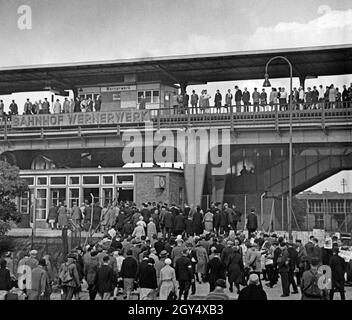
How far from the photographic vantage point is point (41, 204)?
11.7 meters

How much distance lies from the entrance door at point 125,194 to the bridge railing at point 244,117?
5.30 ft

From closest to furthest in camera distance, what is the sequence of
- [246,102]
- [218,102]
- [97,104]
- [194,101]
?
[246,102], [218,102], [194,101], [97,104]

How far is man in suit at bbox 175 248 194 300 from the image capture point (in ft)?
24.3

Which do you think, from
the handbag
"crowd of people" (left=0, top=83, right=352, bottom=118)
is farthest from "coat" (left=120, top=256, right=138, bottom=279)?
"crowd of people" (left=0, top=83, right=352, bottom=118)

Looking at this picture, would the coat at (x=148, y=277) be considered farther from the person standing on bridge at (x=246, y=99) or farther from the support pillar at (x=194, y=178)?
the person standing on bridge at (x=246, y=99)

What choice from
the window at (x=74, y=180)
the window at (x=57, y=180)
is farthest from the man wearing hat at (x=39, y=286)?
the window at (x=74, y=180)

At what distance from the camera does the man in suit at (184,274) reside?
7.41 metres

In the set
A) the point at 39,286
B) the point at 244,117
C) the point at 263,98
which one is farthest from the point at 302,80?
the point at 39,286

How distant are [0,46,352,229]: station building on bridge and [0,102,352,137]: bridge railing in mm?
25

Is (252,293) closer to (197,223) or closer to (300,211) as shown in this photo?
(197,223)

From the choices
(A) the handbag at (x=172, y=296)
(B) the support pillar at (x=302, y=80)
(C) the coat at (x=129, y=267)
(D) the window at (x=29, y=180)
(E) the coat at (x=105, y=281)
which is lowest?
(A) the handbag at (x=172, y=296)

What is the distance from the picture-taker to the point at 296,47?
9.89 m

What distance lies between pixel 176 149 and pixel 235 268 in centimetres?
538

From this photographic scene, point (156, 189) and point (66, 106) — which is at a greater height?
point (66, 106)
